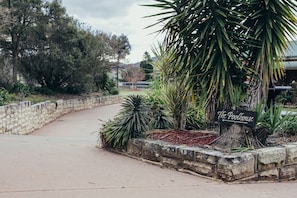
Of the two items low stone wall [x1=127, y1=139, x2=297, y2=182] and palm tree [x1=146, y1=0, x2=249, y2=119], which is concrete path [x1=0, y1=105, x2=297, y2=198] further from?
palm tree [x1=146, y1=0, x2=249, y2=119]

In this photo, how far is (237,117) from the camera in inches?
186

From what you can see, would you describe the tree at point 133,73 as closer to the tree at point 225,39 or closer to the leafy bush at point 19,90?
the leafy bush at point 19,90

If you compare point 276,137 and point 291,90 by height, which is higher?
point 291,90

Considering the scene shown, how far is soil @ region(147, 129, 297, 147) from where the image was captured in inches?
198

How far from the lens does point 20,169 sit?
422 cm

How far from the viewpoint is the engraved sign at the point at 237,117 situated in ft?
15.1

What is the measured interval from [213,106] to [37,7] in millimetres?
15322

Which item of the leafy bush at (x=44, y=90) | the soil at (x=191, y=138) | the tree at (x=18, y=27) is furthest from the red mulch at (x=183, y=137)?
the leafy bush at (x=44, y=90)

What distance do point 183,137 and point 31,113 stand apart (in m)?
9.66

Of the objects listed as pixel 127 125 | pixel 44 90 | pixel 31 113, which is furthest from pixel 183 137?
pixel 44 90

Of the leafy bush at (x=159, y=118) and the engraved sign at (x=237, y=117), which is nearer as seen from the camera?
the engraved sign at (x=237, y=117)

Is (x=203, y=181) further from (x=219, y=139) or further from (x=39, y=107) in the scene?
(x=39, y=107)

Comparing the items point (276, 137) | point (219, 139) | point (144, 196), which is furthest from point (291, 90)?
point (144, 196)

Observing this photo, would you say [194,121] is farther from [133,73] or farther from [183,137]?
[133,73]
